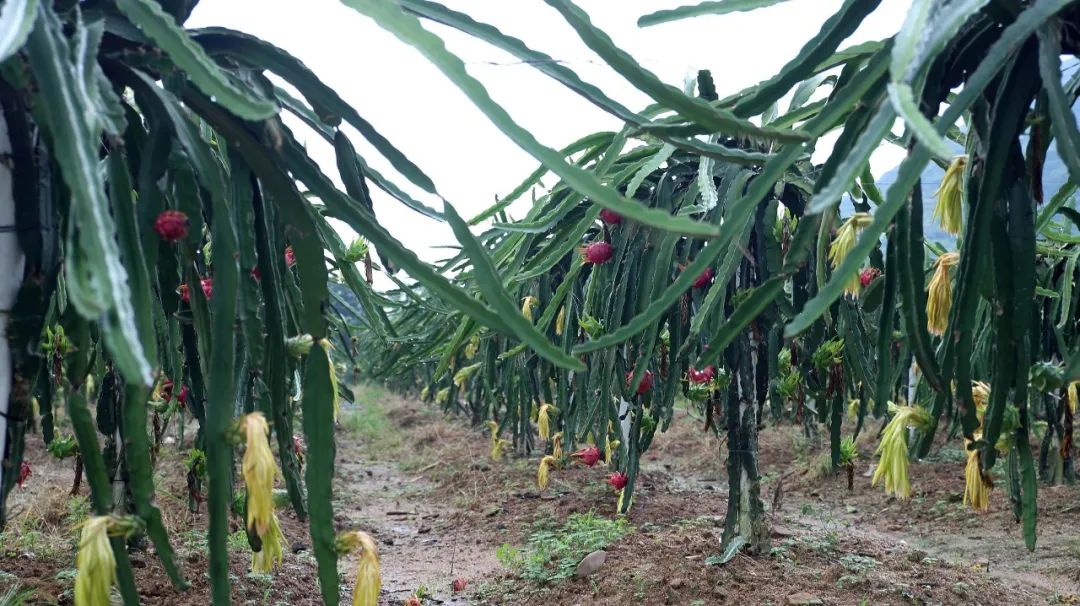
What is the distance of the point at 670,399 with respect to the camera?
2.69 m

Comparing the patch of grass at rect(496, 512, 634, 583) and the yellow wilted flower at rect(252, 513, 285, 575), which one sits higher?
the yellow wilted flower at rect(252, 513, 285, 575)

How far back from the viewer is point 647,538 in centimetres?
350

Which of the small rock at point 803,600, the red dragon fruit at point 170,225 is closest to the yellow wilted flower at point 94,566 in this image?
the red dragon fruit at point 170,225

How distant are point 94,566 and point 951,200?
145cm

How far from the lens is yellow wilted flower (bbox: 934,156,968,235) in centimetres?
143

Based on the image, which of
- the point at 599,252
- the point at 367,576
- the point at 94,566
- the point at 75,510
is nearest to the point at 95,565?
the point at 94,566

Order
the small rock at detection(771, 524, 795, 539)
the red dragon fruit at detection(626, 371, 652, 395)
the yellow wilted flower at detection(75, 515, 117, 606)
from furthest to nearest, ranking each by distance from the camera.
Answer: the small rock at detection(771, 524, 795, 539) < the red dragon fruit at detection(626, 371, 652, 395) < the yellow wilted flower at detection(75, 515, 117, 606)

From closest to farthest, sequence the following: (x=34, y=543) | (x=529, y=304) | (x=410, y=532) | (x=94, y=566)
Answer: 1. (x=94, y=566)
2. (x=34, y=543)
3. (x=529, y=304)
4. (x=410, y=532)

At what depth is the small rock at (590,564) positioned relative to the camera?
311 cm

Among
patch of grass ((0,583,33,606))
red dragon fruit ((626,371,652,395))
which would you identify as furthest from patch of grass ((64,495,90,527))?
red dragon fruit ((626,371,652,395))

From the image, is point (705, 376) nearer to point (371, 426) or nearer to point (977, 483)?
point (977, 483)

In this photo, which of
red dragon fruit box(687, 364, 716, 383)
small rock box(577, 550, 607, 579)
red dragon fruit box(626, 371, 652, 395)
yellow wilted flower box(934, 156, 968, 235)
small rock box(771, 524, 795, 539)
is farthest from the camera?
small rock box(771, 524, 795, 539)

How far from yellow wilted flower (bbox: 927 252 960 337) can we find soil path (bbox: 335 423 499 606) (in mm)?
2280

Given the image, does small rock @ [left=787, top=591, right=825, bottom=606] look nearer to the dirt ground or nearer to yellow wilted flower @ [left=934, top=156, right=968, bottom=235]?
the dirt ground
